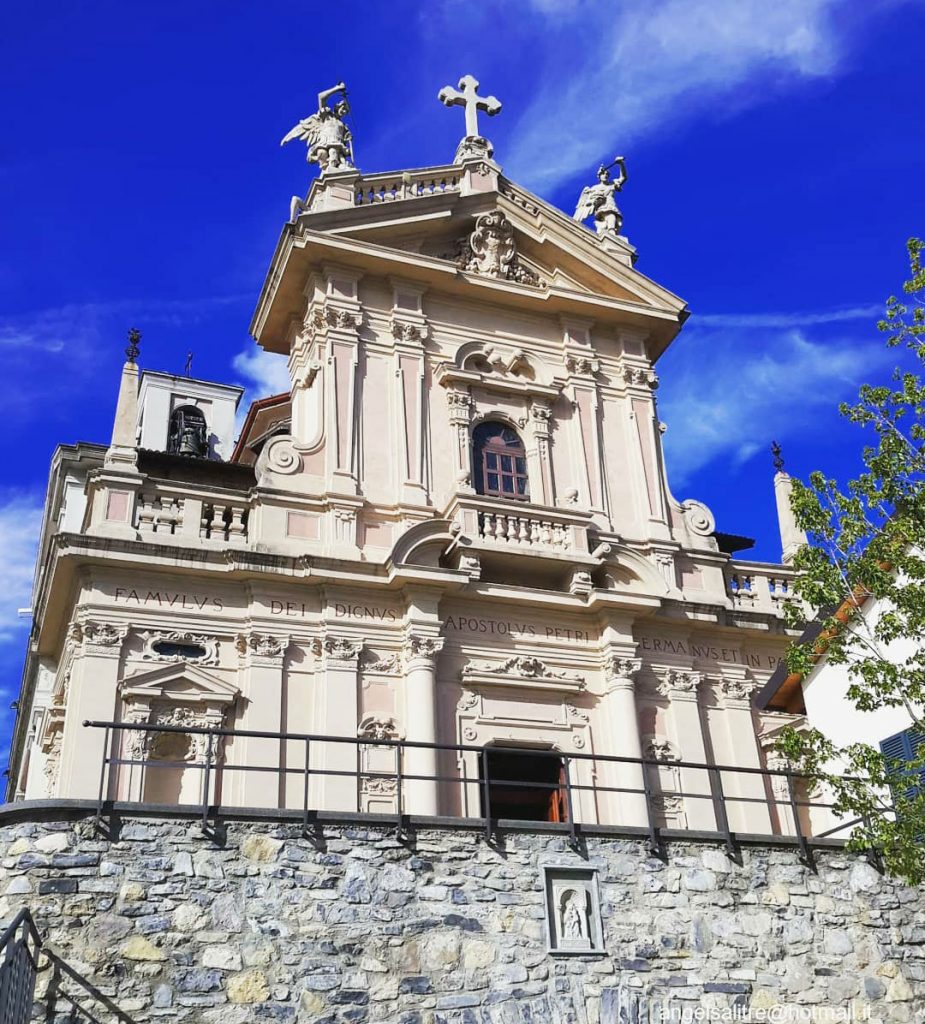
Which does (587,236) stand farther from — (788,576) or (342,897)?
(342,897)

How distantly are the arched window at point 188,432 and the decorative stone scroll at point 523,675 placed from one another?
594 inches

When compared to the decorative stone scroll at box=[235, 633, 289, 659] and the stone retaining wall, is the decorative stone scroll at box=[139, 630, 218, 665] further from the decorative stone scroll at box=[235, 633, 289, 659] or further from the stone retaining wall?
the stone retaining wall

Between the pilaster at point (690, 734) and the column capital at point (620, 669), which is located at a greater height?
the column capital at point (620, 669)

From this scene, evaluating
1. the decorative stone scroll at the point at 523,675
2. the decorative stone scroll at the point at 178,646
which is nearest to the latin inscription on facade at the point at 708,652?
the decorative stone scroll at the point at 523,675

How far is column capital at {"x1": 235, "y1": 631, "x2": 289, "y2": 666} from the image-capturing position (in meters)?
20.9

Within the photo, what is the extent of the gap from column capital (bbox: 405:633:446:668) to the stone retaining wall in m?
6.84

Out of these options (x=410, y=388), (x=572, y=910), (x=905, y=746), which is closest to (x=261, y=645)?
(x=410, y=388)

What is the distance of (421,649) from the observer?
21.5 m

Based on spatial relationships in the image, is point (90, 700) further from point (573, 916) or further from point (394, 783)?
point (573, 916)

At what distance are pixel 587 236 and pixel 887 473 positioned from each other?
516 inches

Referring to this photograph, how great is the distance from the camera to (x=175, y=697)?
20250mm

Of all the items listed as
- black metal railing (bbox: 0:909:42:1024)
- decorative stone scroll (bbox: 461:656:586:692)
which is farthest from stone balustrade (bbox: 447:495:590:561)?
black metal railing (bbox: 0:909:42:1024)

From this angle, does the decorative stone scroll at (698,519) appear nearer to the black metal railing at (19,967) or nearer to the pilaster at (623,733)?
the pilaster at (623,733)

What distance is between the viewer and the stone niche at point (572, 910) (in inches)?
564
